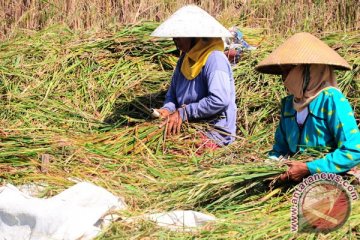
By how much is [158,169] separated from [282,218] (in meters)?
1.30

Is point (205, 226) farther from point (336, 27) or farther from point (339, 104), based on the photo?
point (336, 27)

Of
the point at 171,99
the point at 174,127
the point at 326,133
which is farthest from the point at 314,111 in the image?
the point at 171,99

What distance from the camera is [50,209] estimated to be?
307 cm

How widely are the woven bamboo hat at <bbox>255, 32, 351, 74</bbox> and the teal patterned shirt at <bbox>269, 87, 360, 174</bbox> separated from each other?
0.14 metres

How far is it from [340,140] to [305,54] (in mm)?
420

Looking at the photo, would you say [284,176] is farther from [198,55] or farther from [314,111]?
[198,55]

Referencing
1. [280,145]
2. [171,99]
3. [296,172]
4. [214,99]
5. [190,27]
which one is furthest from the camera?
[171,99]

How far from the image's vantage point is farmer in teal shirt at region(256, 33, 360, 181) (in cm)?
302

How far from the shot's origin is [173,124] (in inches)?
177

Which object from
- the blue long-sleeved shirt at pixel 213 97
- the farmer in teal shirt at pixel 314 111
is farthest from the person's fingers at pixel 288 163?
the blue long-sleeved shirt at pixel 213 97

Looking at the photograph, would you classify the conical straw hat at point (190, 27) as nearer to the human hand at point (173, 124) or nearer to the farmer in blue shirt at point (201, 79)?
the farmer in blue shirt at point (201, 79)

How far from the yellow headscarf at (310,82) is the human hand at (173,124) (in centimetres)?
131

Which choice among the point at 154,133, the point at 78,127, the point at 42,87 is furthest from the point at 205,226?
the point at 42,87

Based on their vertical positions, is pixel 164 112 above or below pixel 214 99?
below
